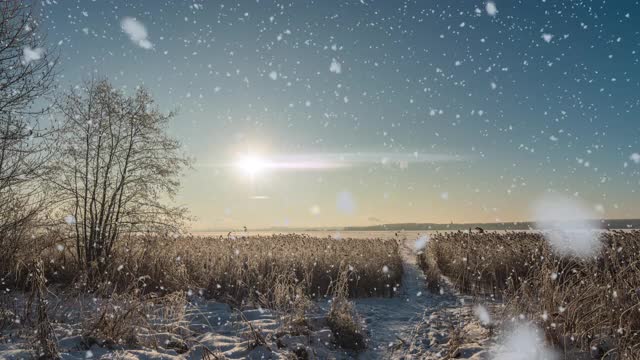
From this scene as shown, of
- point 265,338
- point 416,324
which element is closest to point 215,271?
point 265,338

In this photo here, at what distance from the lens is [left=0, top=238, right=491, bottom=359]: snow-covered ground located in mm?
6750

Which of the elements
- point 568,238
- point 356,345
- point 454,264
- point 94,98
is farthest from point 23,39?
point 568,238

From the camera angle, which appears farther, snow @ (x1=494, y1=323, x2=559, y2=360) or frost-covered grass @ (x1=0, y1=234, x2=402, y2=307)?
frost-covered grass @ (x1=0, y1=234, x2=402, y2=307)

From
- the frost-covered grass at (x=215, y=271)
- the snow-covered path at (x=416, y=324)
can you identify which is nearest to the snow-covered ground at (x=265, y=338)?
the snow-covered path at (x=416, y=324)

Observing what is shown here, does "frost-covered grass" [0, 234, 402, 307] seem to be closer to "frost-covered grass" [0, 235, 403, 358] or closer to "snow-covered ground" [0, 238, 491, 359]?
"frost-covered grass" [0, 235, 403, 358]

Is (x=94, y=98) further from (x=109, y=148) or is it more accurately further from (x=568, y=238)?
(x=568, y=238)

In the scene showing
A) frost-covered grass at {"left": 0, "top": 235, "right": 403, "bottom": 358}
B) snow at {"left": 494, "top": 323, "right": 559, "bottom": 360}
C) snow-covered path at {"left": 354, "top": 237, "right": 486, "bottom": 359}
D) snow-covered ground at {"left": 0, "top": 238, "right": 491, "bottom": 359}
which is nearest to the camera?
snow at {"left": 494, "top": 323, "right": 559, "bottom": 360}

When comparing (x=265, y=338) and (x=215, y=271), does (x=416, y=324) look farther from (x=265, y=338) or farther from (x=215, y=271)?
(x=215, y=271)

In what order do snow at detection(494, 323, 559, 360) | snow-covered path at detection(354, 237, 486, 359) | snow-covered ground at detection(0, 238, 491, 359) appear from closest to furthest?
snow at detection(494, 323, 559, 360) → snow-covered ground at detection(0, 238, 491, 359) → snow-covered path at detection(354, 237, 486, 359)

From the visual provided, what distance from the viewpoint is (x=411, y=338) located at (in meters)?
9.18

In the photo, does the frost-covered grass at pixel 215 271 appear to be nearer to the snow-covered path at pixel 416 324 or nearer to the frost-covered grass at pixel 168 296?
the frost-covered grass at pixel 168 296

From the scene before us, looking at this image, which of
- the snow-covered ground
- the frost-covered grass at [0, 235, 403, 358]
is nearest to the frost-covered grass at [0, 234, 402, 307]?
the frost-covered grass at [0, 235, 403, 358]

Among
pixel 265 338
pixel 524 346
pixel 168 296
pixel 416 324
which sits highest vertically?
pixel 168 296

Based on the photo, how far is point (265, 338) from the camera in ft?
26.8
